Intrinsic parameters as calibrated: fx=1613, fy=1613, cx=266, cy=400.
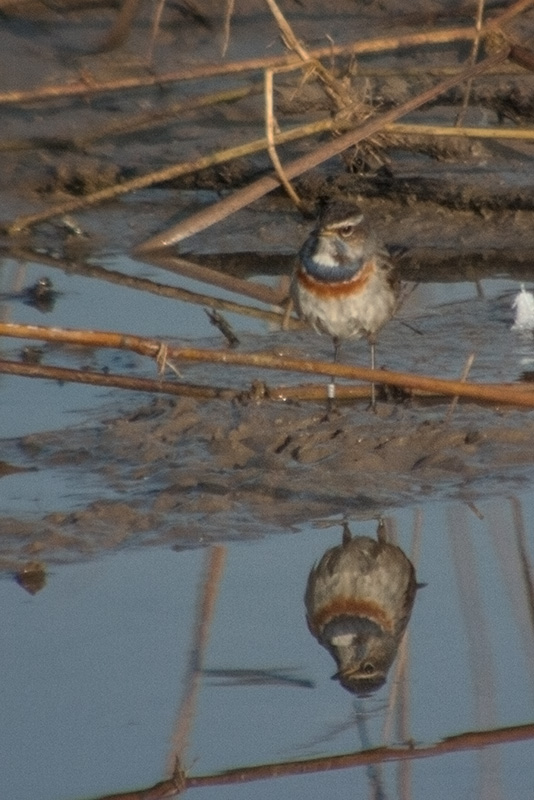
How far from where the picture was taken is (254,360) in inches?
234

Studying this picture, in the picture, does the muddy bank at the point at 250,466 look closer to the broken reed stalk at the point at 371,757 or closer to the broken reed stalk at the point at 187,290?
the broken reed stalk at the point at 187,290

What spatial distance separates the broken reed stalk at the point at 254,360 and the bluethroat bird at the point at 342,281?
1.53 m

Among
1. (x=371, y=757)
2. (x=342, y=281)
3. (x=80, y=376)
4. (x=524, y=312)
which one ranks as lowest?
(x=371, y=757)

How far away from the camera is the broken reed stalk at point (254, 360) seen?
5.78 meters

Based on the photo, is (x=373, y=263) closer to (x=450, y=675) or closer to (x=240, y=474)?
(x=240, y=474)

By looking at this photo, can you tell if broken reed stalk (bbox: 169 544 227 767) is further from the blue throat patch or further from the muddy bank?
the blue throat patch

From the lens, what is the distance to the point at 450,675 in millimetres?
5246

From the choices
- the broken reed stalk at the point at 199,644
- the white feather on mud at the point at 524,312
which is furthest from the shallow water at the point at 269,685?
the white feather on mud at the point at 524,312

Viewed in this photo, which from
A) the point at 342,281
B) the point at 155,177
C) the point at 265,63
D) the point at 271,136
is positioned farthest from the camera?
the point at 155,177

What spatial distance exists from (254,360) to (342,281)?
187 cm

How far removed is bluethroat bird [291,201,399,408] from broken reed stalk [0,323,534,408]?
153 centimetres

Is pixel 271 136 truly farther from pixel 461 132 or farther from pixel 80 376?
pixel 80 376

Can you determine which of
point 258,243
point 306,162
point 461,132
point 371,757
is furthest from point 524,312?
point 371,757

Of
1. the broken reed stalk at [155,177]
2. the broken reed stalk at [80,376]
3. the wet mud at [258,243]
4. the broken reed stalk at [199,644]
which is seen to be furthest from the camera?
the broken reed stalk at [155,177]
